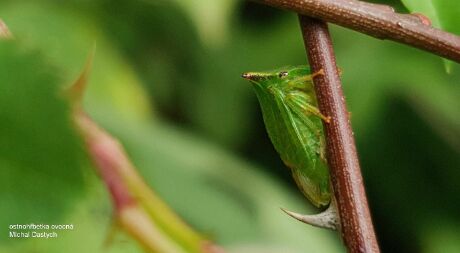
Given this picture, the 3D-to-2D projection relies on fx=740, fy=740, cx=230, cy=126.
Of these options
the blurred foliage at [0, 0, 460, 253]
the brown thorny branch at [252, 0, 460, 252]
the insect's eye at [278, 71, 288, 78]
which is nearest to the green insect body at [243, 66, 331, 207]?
the insect's eye at [278, 71, 288, 78]

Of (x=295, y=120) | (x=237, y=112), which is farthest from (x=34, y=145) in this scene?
(x=237, y=112)

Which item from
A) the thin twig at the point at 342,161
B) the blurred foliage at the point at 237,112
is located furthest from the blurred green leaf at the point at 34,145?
the blurred foliage at the point at 237,112

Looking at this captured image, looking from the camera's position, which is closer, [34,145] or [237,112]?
[34,145]

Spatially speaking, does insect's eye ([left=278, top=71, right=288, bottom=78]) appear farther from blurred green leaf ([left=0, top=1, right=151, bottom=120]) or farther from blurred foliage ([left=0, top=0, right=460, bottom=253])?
blurred green leaf ([left=0, top=1, right=151, bottom=120])

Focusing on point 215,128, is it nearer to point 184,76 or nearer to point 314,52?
point 184,76

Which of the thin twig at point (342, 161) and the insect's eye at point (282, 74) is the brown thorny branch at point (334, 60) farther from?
the insect's eye at point (282, 74)

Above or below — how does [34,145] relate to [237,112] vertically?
below

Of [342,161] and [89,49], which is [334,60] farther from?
[89,49]
